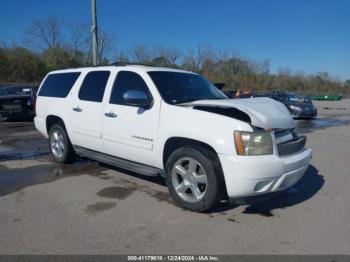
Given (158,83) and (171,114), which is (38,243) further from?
(158,83)

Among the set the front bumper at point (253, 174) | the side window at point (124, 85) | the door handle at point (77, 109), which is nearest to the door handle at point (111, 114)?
the side window at point (124, 85)

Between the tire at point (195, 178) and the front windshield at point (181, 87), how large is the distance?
88cm

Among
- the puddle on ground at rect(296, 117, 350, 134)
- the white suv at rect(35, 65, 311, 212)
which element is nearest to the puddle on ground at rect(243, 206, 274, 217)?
the white suv at rect(35, 65, 311, 212)

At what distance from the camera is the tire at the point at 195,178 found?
163 inches

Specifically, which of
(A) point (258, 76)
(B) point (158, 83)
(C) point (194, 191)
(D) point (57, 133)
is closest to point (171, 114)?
(B) point (158, 83)

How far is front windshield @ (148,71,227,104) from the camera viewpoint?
496cm

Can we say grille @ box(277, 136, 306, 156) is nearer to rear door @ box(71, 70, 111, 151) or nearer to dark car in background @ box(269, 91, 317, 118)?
rear door @ box(71, 70, 111, 151)

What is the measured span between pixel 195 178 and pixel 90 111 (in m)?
2.44

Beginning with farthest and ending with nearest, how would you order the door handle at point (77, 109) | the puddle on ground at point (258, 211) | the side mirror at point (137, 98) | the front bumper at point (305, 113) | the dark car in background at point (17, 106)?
the front bumper at point (305, 113)
the dark car in background at point (17, 106)
the door handle at point (77, 109)
the side mirror at point (137, 98)
the puddle on ground at point (258, 211)

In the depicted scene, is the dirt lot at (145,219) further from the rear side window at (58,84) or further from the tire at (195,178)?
the rear side window at (58,84)

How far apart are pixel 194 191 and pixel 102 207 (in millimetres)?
1248

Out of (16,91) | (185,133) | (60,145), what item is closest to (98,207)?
(185,133)

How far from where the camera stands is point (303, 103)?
20594 mm

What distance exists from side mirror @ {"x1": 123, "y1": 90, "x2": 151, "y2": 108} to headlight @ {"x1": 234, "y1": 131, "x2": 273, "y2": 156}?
1.50 m
